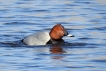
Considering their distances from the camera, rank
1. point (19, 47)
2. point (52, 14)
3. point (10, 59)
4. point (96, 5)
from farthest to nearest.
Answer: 1. point (96, 5)
2. point (52, 14)
3. point (19, 47)
4. point (10, 59)

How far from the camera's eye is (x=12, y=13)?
21.3 m

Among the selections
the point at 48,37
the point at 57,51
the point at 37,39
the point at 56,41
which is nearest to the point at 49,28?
the point at 56,41

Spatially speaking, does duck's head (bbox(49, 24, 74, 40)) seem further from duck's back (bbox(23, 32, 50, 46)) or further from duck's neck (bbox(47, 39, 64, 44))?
duck's back (bbox(23, 32, 50, 46))

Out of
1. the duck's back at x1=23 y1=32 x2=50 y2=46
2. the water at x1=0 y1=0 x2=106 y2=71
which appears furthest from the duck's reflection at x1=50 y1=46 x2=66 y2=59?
the duck's back at x1=23 y1=32 x2=50 y2=46

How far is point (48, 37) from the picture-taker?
15.2m

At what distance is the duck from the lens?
49.3ft

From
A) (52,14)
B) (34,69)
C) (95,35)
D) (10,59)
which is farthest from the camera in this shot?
A: (52,14)

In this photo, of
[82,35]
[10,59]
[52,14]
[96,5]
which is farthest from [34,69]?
[96,5]

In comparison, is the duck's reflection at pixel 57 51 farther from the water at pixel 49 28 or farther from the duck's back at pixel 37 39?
the duck's back at pixel 37 39

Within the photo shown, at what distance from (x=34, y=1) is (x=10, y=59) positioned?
11.6 meters

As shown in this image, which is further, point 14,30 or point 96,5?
point 96,5

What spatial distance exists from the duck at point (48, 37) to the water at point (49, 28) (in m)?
0.21

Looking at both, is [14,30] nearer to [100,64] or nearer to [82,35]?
[82,35]

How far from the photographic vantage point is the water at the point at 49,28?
40.8 feet
